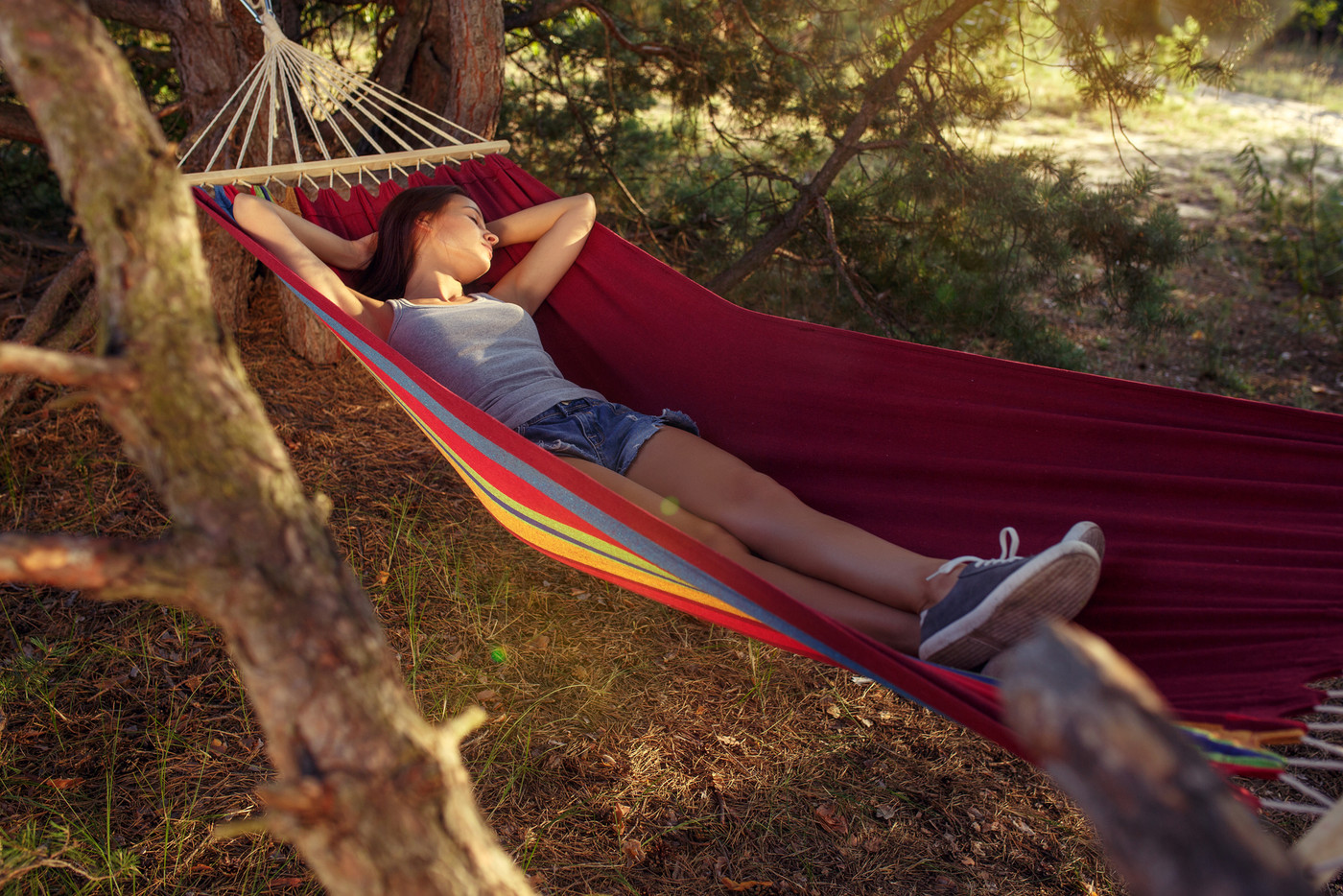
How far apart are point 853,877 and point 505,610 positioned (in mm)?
1005

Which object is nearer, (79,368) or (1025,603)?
(79,368)

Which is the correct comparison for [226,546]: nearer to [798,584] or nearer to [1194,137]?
[798,584]

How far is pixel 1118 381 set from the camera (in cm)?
171

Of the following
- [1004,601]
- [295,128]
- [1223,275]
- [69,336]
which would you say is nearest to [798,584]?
[1004,601]

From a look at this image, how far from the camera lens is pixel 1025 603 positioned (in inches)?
51.6

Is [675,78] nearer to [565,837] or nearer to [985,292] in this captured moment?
[985,292]

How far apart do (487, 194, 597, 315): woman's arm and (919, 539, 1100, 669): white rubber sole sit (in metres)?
1.34

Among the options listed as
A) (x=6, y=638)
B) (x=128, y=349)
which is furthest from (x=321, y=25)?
(x=128, y=349)

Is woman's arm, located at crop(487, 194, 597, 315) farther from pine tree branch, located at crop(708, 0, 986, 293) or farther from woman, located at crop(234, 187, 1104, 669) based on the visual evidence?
pine tree branch, located at crop(708, 0, 986, 293)

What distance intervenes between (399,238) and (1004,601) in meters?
1.56

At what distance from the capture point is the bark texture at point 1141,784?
0.53 metres

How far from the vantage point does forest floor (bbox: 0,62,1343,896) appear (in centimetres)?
155

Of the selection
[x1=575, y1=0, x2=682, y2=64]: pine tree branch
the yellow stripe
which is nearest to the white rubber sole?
the yellow stripe

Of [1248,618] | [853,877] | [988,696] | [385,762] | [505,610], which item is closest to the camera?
[385,762]
